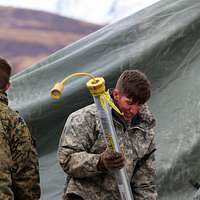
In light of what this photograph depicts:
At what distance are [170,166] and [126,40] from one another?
108 centimetres

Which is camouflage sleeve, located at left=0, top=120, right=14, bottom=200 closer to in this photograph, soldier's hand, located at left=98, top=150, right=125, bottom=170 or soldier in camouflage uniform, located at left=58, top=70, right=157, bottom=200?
soldier in camouflage uniform, located at left=58, top=70, right=157, bottom=200

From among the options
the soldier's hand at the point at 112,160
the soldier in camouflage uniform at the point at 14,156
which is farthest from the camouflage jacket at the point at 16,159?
the soldier's hand at the point at 112,160

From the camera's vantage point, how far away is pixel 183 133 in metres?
4.90

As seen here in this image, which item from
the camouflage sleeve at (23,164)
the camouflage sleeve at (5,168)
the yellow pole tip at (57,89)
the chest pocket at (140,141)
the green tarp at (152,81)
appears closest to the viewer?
the yellow pole tip at (57,89)

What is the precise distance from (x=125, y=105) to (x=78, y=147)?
28 centimetres

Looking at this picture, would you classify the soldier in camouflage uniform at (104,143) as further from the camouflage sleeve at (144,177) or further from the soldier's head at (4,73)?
the soldier's head at (4,73)

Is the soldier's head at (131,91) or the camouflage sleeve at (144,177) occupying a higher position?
the soldier's head at (131,91)

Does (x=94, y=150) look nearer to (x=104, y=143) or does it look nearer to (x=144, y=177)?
(x=104, y=143)

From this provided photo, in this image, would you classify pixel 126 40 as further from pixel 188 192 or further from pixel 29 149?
pixel 29 149

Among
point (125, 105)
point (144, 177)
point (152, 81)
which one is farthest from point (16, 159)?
point (152, 81)

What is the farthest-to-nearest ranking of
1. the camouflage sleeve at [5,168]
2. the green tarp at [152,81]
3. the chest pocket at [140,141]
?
the green tarp at [152,81] → the chest pocket at [140,141] → the camouflage sleeve at [5,168]

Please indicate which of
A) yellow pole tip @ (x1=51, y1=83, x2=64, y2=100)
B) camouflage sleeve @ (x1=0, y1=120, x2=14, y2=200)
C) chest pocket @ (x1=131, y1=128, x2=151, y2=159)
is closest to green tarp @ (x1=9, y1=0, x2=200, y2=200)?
chest pocket @ (x1=131, y1=128, x2=151, y2=159)

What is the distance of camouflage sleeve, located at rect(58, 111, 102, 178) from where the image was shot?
3287mm

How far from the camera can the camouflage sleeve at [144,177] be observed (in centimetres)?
353
